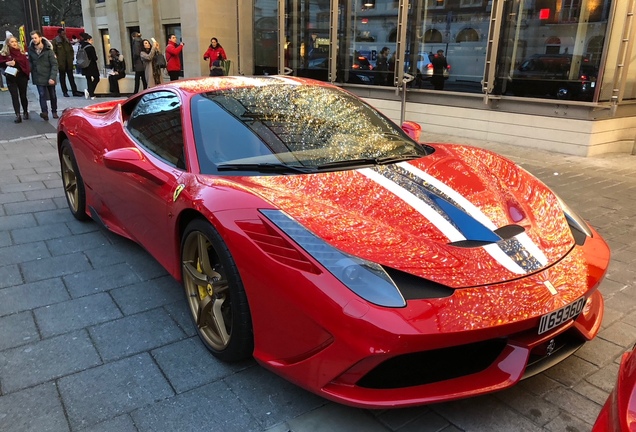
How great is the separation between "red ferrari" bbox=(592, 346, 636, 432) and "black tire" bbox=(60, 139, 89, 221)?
4.21 m

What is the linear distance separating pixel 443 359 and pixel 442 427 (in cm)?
34

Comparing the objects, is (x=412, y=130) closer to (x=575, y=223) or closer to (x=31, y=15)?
(x=575, y=223)

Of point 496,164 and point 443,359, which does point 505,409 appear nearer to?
point 443,359

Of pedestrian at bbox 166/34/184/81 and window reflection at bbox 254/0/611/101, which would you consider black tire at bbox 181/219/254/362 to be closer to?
window reflection at bbox 254/0/611/101

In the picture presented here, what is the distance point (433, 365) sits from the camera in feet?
6.41

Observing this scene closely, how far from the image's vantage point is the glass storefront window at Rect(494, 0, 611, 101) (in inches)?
311

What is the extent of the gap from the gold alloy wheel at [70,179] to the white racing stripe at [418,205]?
10.4ft

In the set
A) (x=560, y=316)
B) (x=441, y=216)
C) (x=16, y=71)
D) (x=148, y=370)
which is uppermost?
(x=16, y=71)

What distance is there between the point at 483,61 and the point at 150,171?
8.26 metres

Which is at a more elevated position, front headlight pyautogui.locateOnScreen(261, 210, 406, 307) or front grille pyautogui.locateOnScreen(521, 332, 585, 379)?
front headlight pyautogui.locateOnScreen(261, 210, 406, 307)

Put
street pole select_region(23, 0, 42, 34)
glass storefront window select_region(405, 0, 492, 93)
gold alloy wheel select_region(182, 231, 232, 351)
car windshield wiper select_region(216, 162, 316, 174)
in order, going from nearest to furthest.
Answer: gold alloy wheel select_region(182, 231, 232, 351) → car windshield wiper select_region(216, 162, 316, 174) → glass storefront window select_region(405, 0, 492, 93) → street pole select_region(23, 0, 42, 34)

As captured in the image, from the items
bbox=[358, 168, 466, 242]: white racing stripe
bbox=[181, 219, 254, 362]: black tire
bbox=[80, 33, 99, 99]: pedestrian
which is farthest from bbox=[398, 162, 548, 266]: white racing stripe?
bbox=[80, 33, 99, 99]: pedestrian

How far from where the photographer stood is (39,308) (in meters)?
3.12

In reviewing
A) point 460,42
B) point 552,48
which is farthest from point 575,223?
point 460,42
